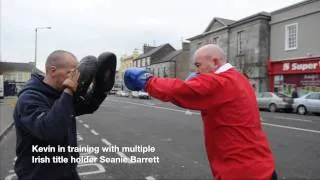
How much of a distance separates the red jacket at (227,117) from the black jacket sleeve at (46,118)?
63 centimetres

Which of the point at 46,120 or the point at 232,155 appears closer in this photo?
the point at 46,120

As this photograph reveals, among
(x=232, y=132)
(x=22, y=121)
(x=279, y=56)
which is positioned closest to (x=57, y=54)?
(x=22, y=121)

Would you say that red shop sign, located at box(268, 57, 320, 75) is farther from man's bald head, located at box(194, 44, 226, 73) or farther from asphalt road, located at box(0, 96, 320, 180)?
man's bald head, located at box(194, 44, 226, 73)

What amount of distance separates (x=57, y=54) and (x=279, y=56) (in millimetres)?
33409

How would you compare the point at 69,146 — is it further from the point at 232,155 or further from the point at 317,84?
the point at 317,84

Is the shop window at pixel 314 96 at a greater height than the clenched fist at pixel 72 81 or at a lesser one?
lesser

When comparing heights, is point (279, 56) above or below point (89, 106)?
above

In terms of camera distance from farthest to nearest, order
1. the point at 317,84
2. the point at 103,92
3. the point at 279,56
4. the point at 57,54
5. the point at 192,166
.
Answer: the point at 279,56 < the point at 317,84 < the point at 192,166 < the point at 103,92 < the point at 57,54

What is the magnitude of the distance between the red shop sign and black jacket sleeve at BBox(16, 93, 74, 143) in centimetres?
2990

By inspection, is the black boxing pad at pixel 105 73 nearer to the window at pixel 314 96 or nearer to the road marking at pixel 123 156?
the road marking at pixel 123 156

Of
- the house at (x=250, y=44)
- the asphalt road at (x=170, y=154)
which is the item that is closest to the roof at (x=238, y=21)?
the house at (x=250, y=44)

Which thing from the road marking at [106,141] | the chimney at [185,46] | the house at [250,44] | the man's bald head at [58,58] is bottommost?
the road marking at [106,141]

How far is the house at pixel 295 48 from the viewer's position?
98.5 feet

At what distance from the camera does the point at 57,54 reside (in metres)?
2.73
